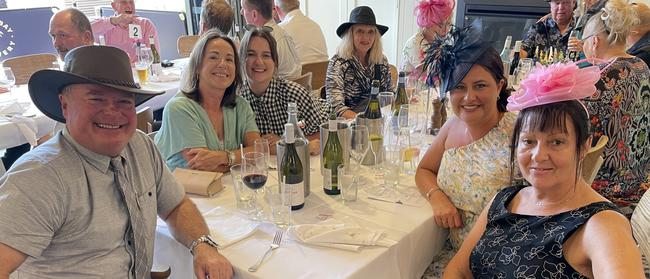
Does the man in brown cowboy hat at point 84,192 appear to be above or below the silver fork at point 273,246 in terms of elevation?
above

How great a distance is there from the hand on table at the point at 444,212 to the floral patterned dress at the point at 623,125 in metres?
0.89

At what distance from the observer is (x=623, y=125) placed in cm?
208

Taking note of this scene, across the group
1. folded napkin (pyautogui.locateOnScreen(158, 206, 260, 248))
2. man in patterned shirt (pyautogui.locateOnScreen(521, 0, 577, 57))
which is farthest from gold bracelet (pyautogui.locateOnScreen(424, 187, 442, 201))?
man in patterned shirt (pyautogui.locateOnScreen(521, 0, 577, 57))

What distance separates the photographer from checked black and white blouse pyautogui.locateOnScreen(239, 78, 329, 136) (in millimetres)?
2361

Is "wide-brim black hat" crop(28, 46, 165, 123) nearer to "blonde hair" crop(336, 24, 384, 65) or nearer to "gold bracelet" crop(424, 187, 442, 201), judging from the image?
"gold bracelet" crop(424, 187, 442, 201)

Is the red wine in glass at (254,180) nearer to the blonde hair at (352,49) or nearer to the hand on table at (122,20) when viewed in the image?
the blonde hair at (352,49)

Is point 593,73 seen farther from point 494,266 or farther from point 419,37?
point 419,37

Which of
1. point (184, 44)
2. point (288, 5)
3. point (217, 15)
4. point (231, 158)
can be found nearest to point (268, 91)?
point (231, 158)

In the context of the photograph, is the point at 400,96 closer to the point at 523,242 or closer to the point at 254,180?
the point at 254,180

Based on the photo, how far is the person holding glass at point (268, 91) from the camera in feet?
7.57

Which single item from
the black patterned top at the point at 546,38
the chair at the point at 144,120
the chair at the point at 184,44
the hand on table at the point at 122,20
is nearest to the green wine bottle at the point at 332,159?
the chair at the point at 144,120

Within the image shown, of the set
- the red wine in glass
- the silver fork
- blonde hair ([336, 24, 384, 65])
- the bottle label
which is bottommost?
the silver fork

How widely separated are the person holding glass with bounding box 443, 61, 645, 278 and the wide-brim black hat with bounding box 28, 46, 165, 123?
107 cm

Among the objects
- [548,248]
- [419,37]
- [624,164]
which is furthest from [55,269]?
[419,37]
